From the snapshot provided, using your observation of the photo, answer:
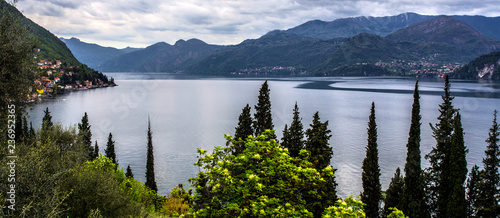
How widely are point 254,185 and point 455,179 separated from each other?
1088 inches

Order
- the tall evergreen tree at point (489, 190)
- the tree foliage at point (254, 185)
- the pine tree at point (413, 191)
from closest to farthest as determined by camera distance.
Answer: the tree foliage at point (254, 185)
the tall evergreen tree at point (489, 190)
the pine tree at point (413, 191)

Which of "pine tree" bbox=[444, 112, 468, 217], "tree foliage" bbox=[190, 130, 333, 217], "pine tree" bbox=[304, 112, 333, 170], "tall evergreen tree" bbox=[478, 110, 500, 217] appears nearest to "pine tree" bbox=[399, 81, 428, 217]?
"pine tree" bbox=[444, 112, 468, 217]

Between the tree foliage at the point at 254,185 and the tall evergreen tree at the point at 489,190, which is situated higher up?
the tree foliage at the point at 254,185

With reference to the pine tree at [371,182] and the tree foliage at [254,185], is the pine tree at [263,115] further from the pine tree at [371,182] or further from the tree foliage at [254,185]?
the tree foliage at [254,185]

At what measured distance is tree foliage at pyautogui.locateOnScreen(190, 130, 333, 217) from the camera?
41.0 ft

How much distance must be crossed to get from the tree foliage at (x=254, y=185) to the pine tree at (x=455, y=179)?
23.1 meters

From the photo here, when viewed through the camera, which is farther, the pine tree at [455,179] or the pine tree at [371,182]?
the pine tree at [371,182]

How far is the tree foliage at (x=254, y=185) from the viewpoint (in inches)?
492

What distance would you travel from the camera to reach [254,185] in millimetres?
12836

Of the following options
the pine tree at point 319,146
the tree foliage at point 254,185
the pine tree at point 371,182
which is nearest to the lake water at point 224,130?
the pine tree at point 371,182

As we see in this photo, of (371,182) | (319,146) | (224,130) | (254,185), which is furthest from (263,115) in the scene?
(224,130)

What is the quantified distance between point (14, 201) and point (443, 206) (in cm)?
3613

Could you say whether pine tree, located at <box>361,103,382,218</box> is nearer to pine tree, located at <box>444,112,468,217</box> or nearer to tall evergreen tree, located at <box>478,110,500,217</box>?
pine tree, located at <box>444,112,468,217</box>

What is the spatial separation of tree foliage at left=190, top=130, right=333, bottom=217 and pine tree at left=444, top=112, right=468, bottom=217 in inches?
911
